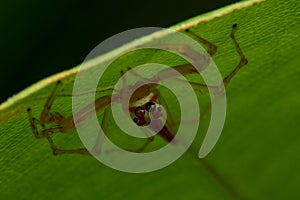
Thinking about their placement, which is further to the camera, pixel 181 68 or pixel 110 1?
pixel 110 1

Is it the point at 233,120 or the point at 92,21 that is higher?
the point at 92,21

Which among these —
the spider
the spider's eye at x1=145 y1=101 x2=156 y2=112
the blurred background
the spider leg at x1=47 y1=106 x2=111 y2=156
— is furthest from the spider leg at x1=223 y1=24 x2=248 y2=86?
the blurred background

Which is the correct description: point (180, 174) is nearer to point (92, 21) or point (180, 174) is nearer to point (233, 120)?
point (233, 120)

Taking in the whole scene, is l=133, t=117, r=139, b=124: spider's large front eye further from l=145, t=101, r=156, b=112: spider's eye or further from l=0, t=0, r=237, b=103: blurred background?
l=0, t=0, r=237, b=103: blurred background

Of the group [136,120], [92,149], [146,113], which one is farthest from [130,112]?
[92,149]

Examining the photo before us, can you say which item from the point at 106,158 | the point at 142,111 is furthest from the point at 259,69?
the point at 142,111

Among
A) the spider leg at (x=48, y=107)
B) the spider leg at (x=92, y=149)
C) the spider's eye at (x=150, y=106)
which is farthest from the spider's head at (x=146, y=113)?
the spider leg at (x=48, y=107)

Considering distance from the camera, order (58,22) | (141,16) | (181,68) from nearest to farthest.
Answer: (181,68), (58,22), (141,16)

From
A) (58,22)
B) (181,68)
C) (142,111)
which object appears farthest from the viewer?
(58,22)
